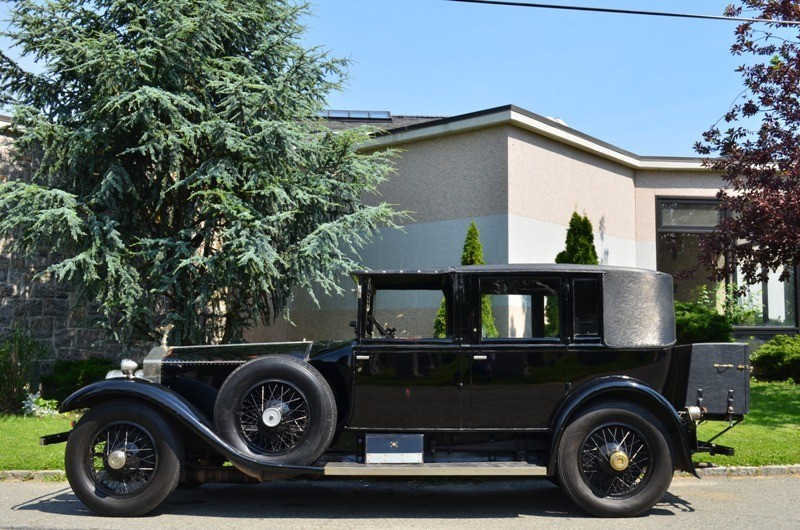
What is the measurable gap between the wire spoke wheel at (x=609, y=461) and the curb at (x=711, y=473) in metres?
1.86

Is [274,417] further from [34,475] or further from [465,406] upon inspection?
[34,475]

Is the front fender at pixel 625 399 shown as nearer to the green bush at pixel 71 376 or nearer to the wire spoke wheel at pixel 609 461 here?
the wire spoke wheel at pixel 609 461

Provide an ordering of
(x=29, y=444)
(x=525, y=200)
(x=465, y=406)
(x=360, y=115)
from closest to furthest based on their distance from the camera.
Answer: (x=465, y=406) → (x=29, y=444) → (x=525, y=200) → (x=360, y=115)

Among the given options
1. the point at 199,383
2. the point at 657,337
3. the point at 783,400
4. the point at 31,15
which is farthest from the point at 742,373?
the point at 31,15

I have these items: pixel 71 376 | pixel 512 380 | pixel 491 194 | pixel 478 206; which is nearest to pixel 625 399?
pixel 512 380

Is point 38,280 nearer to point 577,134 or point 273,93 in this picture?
point 273,93

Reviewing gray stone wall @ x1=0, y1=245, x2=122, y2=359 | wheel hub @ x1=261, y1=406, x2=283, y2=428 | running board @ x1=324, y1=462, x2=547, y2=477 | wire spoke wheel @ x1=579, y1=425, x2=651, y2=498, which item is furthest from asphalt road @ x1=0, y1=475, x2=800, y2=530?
gray stone wall @ x1=0, y1=245, x2=122, y2=359

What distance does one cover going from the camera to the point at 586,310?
653cm

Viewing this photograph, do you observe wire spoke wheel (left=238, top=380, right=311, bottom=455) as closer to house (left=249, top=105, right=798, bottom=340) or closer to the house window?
house (left=249, top=105, right=798, bottom=340)

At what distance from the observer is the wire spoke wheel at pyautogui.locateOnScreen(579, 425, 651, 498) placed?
20.7 ft

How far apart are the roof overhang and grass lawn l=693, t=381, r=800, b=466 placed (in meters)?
5.32

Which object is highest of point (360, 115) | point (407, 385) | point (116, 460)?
point (360, 115)

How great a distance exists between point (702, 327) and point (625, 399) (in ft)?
25.8

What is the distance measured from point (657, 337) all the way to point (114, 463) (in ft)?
15.3
